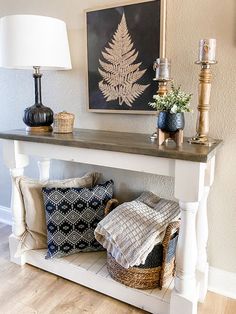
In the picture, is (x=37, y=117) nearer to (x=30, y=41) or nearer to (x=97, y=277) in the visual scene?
Result: (x=30, y=41)

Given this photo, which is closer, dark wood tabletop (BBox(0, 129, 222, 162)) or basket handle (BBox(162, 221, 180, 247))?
dark wood tabletop (BBox(0, 129, 222, 162))

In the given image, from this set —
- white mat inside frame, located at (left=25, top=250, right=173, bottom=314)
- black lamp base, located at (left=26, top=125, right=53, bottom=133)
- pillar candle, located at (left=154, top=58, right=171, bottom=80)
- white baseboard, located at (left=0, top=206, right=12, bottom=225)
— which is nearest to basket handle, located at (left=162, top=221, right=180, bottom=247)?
white mat inside frame, located at (left=25, top=250, right=173, bottom=314)

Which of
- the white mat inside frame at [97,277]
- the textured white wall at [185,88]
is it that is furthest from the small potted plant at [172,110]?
the white mat inside frame at [97,277]

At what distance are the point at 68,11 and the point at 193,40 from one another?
83 cm

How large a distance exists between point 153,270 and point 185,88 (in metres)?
0.97

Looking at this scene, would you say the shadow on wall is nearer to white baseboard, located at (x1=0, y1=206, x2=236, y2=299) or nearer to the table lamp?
white baseboard, located at (x1=0, y1=206, x2=236, y2=299)

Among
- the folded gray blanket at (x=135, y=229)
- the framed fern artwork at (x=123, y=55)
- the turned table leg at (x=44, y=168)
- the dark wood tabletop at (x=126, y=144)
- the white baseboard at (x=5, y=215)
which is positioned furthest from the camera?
the white baseboard at (x=5, y=215)

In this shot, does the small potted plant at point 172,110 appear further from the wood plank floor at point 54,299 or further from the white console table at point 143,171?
the wood plank floor at point 54,299

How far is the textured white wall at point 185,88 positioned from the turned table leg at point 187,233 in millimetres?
339

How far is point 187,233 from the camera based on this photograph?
1223 mm

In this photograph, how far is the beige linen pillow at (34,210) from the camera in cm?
174

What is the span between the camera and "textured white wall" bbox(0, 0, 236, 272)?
4.49 ft

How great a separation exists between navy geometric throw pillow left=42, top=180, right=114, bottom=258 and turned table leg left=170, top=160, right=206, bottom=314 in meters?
0.59

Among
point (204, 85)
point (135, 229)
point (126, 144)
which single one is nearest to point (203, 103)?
point (204, 85)
